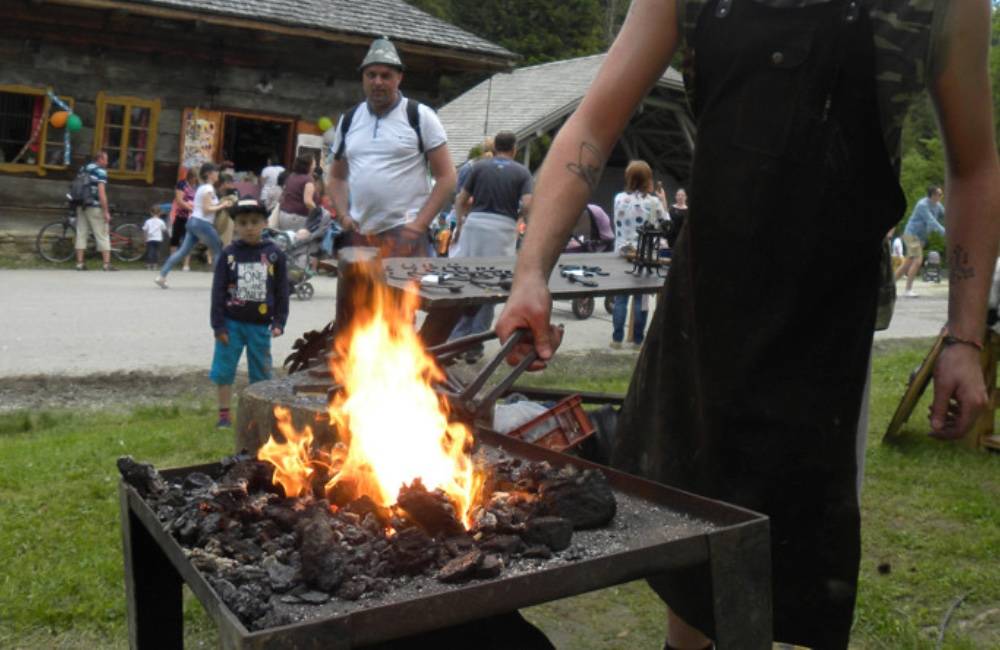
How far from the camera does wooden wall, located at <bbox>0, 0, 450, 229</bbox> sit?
1530cm

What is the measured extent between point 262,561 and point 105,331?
300 inches

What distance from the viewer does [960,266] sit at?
2.18m

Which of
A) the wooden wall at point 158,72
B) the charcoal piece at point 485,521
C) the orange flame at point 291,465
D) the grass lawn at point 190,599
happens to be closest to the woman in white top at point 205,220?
the wooden wall at point 158,72

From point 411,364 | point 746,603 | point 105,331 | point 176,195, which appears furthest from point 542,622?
point 176,195

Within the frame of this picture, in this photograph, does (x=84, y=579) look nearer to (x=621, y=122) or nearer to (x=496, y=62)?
(x=621, y=122)

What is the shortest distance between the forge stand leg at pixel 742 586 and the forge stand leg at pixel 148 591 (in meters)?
1.12

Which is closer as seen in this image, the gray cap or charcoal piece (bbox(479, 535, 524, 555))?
charcoal piece (bbox(479, 535, 524, 555))

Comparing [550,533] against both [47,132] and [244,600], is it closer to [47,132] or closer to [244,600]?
[244,600]

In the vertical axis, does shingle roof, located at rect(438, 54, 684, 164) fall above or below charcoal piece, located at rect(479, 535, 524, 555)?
above

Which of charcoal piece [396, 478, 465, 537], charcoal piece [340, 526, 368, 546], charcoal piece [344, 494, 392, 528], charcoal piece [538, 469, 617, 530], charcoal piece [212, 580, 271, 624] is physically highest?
charcoal piece [538, 469, 617, 530]

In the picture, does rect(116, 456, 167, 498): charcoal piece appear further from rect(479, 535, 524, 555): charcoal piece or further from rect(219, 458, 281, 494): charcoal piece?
rect(479, 535, 524, 555): charcoal piece

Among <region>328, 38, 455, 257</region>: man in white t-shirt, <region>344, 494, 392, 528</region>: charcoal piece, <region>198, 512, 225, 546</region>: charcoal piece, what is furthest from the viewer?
<region>328, 38, 455, 257</region>: man in white t-shirt

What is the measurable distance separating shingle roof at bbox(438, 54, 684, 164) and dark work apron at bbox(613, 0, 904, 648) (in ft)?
60.6

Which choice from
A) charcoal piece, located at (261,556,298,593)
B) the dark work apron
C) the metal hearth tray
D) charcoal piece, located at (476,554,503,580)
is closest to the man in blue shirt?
the dark work apron
